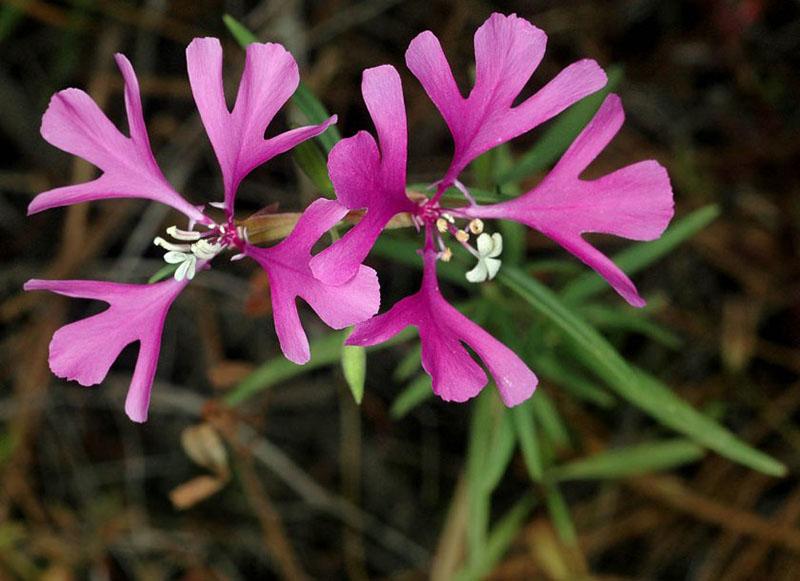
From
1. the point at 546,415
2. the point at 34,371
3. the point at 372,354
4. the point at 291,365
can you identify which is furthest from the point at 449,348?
the point at 34,371

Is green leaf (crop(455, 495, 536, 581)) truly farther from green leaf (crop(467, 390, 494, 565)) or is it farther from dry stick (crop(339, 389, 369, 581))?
dry stick (crop(339, 389, 369, 581))

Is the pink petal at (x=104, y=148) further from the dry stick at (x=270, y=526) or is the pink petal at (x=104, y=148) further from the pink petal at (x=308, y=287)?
the dry stick at (x=270, y=526)

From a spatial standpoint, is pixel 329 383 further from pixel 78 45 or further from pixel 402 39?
pixel 78 45

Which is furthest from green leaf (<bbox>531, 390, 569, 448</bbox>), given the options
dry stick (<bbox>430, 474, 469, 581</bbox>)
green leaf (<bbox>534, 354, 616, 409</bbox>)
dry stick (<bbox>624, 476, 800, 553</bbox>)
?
dry stick (<bbox>624, 476, 800, 553</bbox>)

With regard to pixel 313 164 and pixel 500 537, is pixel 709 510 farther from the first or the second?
pixel 313 164

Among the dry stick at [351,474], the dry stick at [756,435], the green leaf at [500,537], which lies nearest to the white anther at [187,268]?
the green leaf at [500,537]

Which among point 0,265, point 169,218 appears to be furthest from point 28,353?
point 169,218
